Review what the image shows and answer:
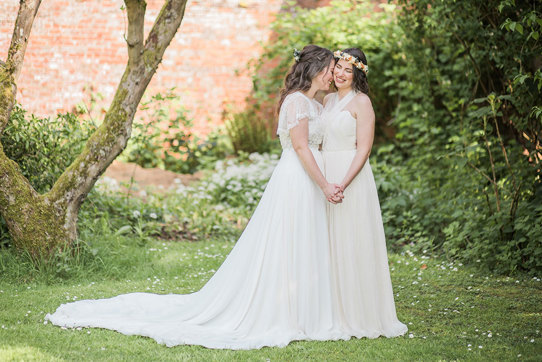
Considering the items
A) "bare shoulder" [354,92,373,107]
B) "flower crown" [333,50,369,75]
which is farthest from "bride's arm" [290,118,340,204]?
"flower crown" [333,50,369,75]

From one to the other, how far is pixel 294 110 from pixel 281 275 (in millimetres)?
1171

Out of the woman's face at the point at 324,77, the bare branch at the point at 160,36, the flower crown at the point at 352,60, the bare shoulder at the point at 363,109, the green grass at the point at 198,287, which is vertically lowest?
the green grass at the point at 198,287

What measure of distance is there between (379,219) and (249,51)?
7.82 metres

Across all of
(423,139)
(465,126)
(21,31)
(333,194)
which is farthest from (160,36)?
(423,139)

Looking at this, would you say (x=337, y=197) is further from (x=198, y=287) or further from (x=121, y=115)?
(x=121, y=115)

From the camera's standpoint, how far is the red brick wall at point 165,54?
10.6m

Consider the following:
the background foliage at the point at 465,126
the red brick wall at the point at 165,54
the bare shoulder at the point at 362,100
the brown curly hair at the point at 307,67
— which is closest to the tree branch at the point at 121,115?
the brown curly hair at the point at 307,67

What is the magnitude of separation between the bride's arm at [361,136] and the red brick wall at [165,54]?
652 centimetres

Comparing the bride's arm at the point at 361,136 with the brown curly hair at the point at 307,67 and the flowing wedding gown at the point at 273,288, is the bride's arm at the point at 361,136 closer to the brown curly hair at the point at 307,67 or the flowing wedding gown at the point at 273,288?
the flowing wedding gown at the point at 273,288

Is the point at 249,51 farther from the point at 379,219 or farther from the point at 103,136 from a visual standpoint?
the point at 379,219

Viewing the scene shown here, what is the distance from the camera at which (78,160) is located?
5.98 meters

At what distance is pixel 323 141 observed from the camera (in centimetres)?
488

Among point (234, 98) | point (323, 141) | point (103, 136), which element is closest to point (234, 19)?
point (234, 98)

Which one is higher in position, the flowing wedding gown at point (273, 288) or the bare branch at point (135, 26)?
the bare branch at point (135, 26)
